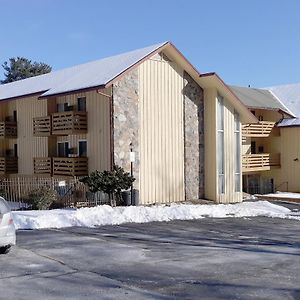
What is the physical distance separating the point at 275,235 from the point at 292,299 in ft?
28.0

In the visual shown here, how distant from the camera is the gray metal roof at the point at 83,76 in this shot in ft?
77.7

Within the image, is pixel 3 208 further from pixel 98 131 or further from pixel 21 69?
pixel 21 69

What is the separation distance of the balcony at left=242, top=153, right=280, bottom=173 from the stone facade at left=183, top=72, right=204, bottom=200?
762cm

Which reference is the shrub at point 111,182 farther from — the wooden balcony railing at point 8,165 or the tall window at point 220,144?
the wooden balcony railing at point 8,165

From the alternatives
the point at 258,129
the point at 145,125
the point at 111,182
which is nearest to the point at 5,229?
the point at 111,182

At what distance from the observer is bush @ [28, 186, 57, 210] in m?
20.1

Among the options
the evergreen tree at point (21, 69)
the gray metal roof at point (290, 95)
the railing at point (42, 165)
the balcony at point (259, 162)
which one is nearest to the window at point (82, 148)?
the railing at point (42, 165)

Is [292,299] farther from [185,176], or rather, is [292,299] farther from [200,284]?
[185,176]

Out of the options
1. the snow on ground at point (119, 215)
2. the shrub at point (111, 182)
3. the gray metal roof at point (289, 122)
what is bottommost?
the snow on ground at point (119, 215)

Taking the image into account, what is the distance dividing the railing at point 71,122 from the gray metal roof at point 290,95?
18.3 meters

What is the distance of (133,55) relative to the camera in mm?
25469

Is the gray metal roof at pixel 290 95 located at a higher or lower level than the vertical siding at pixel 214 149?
higher

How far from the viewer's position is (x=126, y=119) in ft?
77.8

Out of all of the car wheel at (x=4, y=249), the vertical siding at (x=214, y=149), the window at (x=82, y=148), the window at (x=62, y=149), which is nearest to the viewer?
the car wheel at (x=4, y=249)
